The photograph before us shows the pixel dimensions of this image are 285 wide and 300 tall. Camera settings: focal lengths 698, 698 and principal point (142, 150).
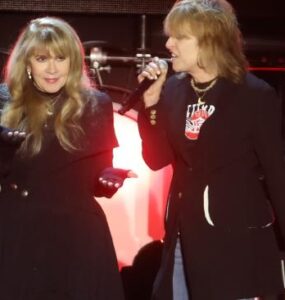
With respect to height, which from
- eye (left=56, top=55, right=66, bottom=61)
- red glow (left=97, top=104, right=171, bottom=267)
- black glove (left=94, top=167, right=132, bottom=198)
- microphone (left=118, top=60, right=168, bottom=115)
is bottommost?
red glow (left=97, top=104, right=171, bottom=267)

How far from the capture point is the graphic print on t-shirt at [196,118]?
6.59 ft

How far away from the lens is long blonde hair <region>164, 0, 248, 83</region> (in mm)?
2012

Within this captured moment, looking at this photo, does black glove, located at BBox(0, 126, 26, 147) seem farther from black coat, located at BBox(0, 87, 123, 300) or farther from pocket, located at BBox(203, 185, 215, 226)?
→ pocket, located at BBox(203, 185, 215, 226)

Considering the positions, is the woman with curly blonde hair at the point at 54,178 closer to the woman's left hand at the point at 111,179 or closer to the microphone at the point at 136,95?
the woman's left hand at the point at 111,179

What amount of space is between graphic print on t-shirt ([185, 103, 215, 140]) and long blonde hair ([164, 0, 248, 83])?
0.35 feet

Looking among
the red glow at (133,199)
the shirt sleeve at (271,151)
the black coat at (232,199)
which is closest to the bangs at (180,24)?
the black coat at (232,199)

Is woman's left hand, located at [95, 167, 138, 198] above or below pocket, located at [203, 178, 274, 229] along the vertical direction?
above

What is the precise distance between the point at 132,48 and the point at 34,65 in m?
1.11

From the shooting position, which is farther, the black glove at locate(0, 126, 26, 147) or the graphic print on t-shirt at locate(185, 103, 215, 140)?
the graphic print on t-shirt at locate(185, 103, 215, 140)

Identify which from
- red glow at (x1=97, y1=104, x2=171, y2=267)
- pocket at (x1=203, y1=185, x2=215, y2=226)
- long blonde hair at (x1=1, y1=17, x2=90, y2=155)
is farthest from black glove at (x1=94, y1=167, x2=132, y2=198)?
red glow at (x1=97, y1=104, x2=171, y2=267)

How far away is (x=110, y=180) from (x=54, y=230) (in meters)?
0.23

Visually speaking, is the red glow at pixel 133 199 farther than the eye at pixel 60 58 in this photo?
Yes

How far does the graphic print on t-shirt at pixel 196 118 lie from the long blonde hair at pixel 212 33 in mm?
107

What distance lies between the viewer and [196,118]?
203 centimetres
